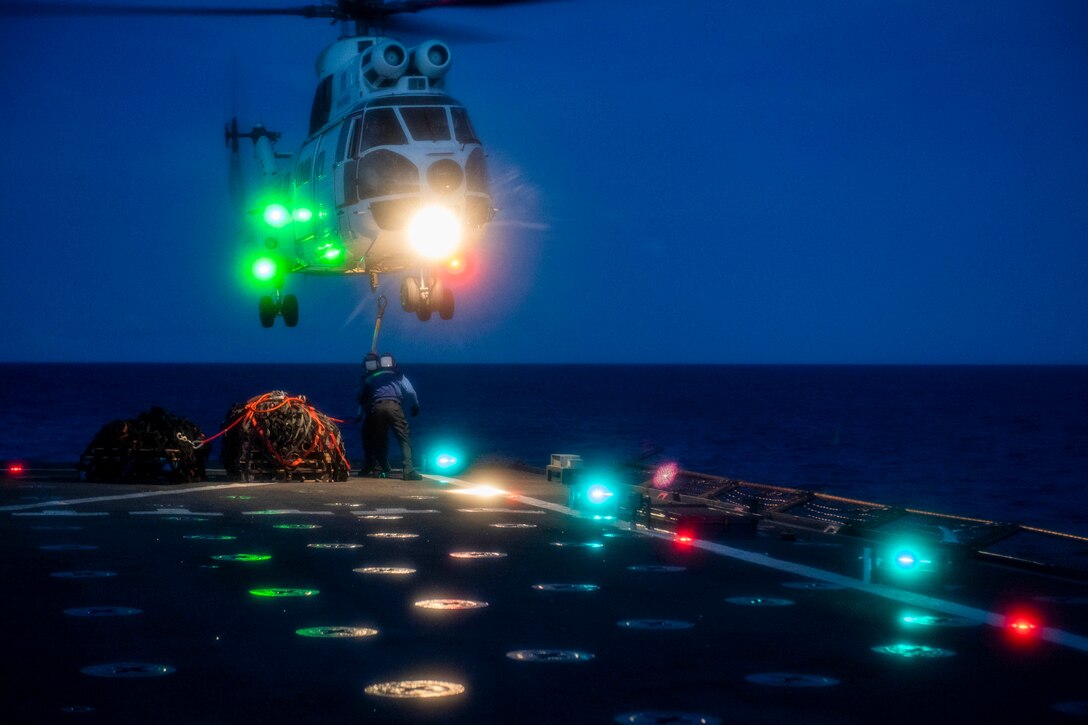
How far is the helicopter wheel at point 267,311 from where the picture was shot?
1199 inches

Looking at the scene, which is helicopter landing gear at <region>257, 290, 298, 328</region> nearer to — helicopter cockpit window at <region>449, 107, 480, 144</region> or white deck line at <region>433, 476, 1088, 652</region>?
helicopter cockpit window at <region>449, 107, 480, 144</region>

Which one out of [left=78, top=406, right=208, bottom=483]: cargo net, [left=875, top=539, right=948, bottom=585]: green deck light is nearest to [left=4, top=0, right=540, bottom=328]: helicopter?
[left=78, top=406, right=208, bottom=483]: cargo net

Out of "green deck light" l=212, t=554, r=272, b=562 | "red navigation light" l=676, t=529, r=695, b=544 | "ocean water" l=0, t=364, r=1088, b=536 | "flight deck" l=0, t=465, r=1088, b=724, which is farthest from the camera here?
"ocean water" l=0, t=364, r=1088, b=536

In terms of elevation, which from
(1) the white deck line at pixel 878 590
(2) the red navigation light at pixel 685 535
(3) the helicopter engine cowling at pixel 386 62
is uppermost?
(3) the helicopter engine cowling at pixel 386 62

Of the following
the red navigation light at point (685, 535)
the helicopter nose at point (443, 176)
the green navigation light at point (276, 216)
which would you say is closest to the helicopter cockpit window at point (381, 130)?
the helicopter nose at point (443, 176)

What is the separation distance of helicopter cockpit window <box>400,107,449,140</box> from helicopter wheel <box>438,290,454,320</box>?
4.18 metres

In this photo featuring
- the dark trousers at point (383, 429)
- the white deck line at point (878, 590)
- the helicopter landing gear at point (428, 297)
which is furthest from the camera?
the helicopter landing gear at point (428, 297)

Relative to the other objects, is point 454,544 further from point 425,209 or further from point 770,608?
point 425,209

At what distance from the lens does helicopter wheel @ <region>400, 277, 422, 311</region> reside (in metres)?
27.1

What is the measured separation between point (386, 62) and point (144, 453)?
7.73 m

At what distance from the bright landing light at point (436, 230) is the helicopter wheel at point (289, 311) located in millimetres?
6944

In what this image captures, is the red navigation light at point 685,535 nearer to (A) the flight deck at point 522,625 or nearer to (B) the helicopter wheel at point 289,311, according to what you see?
(A) the flight deck at point 522,625

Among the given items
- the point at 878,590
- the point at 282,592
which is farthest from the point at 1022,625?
the point at 282,592

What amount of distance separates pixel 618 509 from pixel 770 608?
7.36 m
